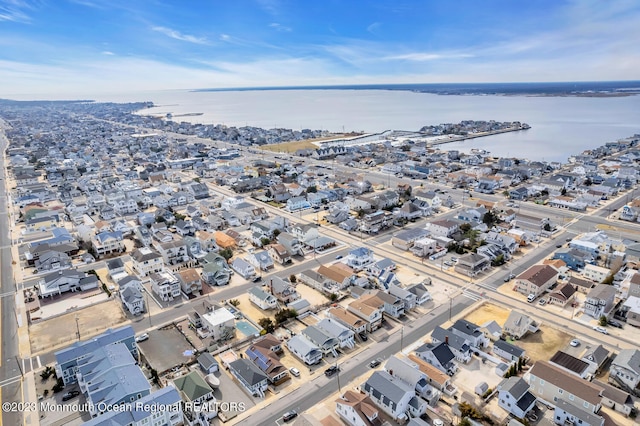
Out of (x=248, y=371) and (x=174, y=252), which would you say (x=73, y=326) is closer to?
(x=174, y=252)

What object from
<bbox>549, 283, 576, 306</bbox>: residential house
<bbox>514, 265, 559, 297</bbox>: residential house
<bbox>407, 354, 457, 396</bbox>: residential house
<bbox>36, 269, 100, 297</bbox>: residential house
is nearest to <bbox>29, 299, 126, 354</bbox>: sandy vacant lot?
<bbox>36, 269, 100, 297</bbox>: residential house

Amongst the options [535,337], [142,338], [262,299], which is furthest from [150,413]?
[535,337]

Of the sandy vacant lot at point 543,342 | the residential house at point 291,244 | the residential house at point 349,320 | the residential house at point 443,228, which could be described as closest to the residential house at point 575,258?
the residential house at point 443,228

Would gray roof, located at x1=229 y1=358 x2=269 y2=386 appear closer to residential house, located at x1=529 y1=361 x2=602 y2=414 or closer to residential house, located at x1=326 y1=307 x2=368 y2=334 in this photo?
residential house, located at x1=326 y1=307 x2=368 y2=334

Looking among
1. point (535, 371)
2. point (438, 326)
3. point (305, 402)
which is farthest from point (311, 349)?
point (535, 371)

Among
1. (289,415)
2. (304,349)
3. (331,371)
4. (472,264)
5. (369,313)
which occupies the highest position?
(472,264)

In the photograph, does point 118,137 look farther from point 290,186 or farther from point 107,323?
point 107,323
